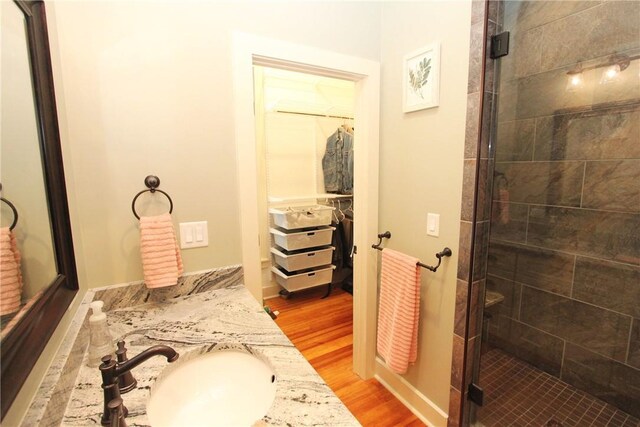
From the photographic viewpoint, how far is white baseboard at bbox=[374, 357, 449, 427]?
5.34ft

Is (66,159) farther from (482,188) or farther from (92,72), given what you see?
(482,188)

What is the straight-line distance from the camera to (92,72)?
112 cm

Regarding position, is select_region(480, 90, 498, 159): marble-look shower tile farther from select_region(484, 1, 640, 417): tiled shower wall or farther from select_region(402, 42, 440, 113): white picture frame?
select_region(402, 42, 440, 113): white picture frame

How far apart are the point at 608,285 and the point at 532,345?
0.51 meters

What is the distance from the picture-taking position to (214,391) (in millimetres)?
929

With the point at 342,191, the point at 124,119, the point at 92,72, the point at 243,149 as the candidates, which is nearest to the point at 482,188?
the point at 243,149

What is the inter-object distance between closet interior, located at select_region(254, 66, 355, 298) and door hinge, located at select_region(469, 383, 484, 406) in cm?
184

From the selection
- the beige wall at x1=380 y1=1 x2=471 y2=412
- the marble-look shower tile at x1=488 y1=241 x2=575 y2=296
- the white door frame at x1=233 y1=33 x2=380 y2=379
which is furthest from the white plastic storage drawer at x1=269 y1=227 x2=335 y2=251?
the marble-look shower tile at x1=488 y1=241 x2=575 y2=296

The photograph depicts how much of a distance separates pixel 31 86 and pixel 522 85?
1.90 metres

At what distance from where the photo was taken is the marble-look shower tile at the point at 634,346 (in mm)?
1398

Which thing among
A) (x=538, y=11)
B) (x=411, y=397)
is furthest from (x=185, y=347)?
(x=538, y=11)

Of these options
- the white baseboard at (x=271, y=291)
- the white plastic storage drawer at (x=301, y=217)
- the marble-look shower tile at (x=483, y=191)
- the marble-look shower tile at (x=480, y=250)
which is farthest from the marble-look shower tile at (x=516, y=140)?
the white baseboard at (x=271, y=291)

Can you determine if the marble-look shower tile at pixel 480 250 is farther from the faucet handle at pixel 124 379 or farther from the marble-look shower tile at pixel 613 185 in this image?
the faucet handle at pixel 124 379

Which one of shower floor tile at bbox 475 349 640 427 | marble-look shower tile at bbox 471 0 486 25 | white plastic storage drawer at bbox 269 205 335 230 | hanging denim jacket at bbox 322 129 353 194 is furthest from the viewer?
hanging denim jacket at bbox 322 129 353 194
